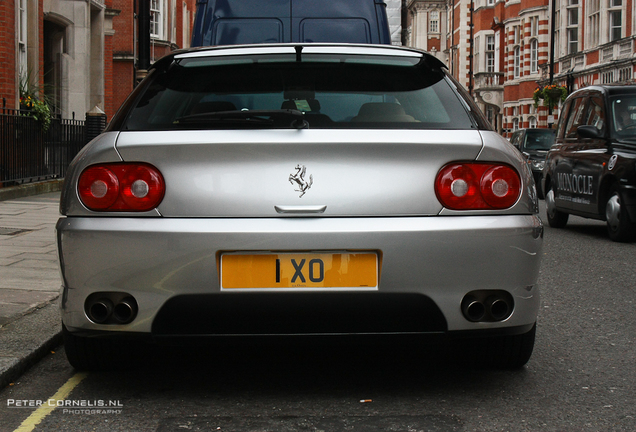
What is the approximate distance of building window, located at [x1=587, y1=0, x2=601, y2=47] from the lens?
135 feet

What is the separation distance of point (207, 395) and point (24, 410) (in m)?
0.76

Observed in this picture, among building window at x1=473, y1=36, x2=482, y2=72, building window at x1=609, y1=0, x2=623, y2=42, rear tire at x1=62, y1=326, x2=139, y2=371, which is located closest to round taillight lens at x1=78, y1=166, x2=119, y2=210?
rear tire at x1=62, y1=326, x2=139, y2=371

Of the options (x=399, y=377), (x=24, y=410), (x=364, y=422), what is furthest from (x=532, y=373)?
(x=24, y=410)

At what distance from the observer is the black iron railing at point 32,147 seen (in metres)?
14.5

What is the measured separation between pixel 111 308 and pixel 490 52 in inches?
2722

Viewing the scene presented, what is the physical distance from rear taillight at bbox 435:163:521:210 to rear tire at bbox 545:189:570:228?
31.1 ft

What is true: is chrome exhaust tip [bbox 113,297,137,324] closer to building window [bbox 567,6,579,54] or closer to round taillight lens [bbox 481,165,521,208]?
round taillight lens [bbox 481,165,521,208]

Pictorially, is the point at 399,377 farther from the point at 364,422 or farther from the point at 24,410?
the point at 24,410

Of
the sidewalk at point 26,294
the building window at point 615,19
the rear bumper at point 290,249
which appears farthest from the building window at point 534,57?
the rear bumper at point 290,249

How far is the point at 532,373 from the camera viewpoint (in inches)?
169

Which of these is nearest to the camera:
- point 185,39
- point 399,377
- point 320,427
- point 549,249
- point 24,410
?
point 320,427

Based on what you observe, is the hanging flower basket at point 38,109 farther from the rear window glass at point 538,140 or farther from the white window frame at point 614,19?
the white window frame at point 614,19

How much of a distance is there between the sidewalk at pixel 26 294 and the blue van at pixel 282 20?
9.98ft

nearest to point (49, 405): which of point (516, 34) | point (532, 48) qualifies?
point (532, 48)
